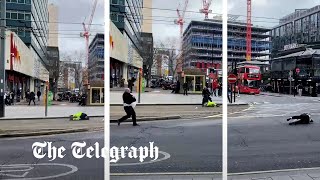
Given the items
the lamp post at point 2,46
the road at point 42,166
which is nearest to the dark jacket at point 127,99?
the road at point 42,166

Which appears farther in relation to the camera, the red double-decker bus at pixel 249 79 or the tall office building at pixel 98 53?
the red double-decker bus at pixel 249 79

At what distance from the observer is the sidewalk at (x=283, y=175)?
664 cm

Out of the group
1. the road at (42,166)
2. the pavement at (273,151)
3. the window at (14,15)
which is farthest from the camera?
the window at (14,15)

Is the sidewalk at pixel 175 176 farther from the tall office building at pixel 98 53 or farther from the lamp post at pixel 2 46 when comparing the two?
the lamp post at pixel 2 46

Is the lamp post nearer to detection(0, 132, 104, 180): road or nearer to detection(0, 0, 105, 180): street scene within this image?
detection(0, 0, 105, 180): street scene

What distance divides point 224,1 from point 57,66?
7976 cm

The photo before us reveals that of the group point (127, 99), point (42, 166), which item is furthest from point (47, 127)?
point (42, 166)

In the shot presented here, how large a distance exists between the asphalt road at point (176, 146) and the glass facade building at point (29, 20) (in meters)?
42.0

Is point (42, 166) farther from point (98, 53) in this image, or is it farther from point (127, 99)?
point (98, 53)

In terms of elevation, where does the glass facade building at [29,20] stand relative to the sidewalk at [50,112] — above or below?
above

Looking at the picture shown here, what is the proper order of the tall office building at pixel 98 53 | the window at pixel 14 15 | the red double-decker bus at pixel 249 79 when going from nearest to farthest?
the tall office building at pixel 98 53
the red double-decker bus at pixel 249 79
the window at pixel 14 15

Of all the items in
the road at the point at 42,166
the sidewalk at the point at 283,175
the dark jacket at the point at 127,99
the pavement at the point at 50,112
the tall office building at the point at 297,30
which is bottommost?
the road at the point at 42,166

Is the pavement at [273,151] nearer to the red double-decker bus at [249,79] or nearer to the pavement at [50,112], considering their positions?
the pavement at [50,112]

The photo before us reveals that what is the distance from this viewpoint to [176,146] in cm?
1077
